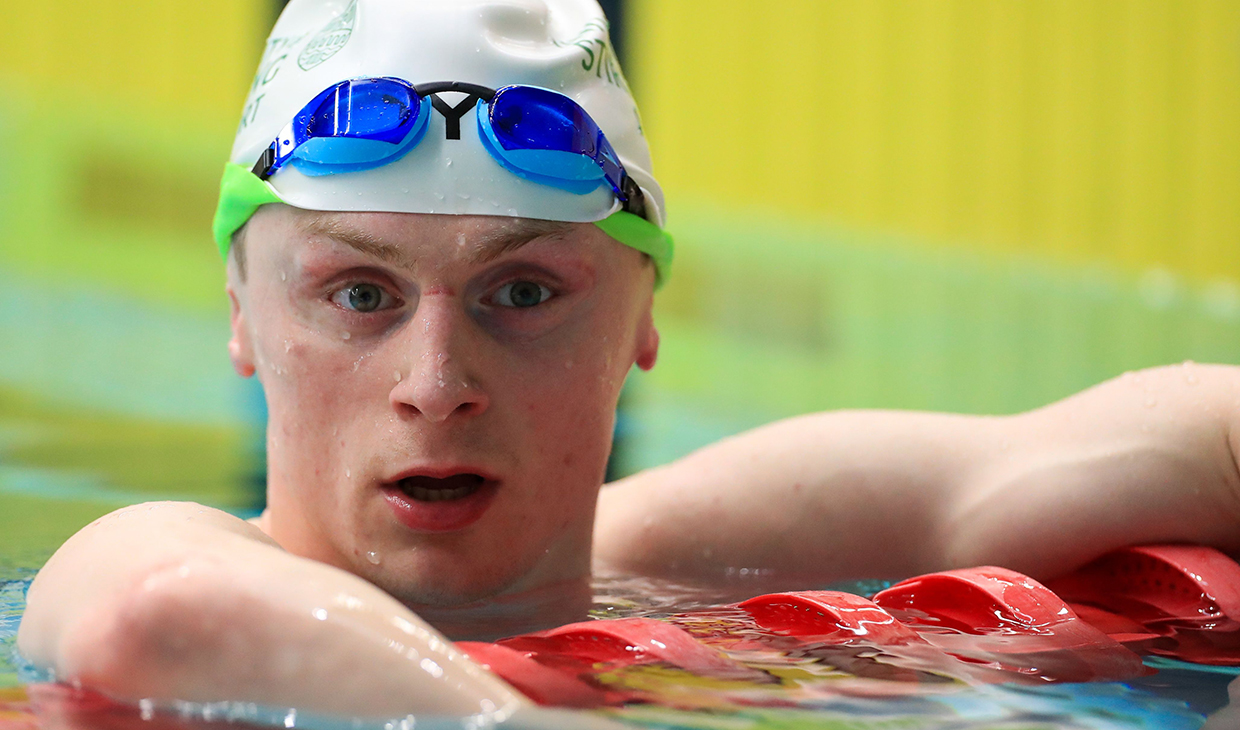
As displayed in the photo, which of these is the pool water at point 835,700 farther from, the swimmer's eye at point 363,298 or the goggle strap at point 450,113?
the goggle strap at point 450,113

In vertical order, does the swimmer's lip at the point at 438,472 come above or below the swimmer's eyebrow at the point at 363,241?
below

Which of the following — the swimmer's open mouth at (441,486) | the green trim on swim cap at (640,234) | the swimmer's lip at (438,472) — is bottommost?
the swimmer's open mouth at (441,486)

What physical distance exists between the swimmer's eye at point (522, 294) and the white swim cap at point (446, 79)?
0.32 ft

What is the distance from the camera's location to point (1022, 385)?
23.0 ft

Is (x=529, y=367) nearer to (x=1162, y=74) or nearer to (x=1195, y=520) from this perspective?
(x=1195, y=520)

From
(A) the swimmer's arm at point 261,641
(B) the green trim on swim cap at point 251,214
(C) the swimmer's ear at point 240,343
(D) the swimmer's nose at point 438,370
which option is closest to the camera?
(A) the swimmer's arm at point 261,641

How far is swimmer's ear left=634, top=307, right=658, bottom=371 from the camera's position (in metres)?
2.05

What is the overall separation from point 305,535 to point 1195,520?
137 cm

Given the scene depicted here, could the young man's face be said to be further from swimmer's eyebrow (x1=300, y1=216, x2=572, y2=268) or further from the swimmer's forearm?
Result: the swimmer's forearm

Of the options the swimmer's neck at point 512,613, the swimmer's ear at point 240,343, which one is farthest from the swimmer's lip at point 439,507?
the swimmer's ear at point 240,343

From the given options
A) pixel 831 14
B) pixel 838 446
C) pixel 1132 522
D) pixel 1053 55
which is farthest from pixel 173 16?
pixel 1132 522

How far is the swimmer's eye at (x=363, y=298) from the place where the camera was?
171cm

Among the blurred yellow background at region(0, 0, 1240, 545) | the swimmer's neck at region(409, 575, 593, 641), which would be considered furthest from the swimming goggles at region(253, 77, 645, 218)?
the blurred yellow background at region(0, 0, 1240, 545)

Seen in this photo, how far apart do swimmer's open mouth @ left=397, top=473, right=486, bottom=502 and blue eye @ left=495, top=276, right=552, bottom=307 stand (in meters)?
0.24
